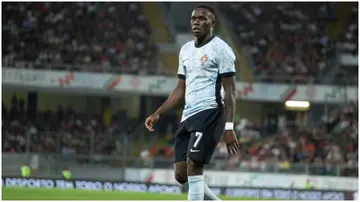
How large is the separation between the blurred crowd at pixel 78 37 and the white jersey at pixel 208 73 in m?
21.4

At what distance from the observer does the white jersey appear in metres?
7.84

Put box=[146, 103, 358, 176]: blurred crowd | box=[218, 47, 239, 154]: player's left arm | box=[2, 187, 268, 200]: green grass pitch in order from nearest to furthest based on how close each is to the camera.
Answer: box=[218, 47, 239, 154]: player's left arm < box=[2, 187, 268, 200]: green grass pitch < box=[146, 103, 358, 176]: blurred crowd

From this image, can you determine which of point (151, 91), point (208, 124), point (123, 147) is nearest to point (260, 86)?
point (151, 91)

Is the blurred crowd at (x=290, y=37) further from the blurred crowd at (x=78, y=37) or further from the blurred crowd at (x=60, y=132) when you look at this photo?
the blurred crowd at (x=60, y=132)

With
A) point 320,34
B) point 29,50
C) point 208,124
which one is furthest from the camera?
point 320,34

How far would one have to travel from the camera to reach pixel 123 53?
3042 cm

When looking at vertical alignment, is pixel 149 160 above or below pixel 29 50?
below

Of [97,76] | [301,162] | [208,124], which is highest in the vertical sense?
[208,124]

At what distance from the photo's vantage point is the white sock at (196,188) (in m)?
7.79

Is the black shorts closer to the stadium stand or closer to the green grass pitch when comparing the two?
the green grass pitch

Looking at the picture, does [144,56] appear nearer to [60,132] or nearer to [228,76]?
[60,132]

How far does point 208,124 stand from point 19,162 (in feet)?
59.0

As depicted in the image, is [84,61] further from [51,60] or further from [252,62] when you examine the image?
[252,62]

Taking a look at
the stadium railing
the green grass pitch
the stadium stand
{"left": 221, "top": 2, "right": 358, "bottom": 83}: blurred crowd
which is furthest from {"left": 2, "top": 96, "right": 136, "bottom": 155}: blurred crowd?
the green grass pitch
